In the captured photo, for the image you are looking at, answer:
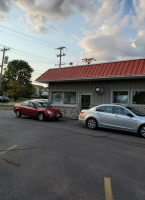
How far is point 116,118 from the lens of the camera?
338 inches

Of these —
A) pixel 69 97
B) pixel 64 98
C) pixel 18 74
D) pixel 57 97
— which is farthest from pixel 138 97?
pixel 18 74

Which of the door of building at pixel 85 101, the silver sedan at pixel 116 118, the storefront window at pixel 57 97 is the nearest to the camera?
the silver sedan at pixel 116 118

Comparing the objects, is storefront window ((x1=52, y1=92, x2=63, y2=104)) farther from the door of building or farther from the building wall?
the door of building

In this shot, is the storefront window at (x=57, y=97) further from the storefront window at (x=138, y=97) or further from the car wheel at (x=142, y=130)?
the car wheel at (x=142, y=130)

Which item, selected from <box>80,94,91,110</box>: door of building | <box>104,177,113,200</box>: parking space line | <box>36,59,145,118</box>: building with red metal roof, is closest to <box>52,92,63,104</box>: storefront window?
<box>36,59,145,118</box>: building with red metal roof

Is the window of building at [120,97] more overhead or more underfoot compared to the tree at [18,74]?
more underfoot

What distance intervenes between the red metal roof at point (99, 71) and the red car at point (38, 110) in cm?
290

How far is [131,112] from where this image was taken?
8367mm

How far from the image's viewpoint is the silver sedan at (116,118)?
26.4ft

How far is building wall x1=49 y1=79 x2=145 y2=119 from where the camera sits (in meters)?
11.4

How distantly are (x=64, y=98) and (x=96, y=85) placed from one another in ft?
11.5

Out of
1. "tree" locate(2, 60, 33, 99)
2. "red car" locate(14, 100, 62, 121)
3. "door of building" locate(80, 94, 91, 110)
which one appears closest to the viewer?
"red car" locate(14, 100, 62, 121)

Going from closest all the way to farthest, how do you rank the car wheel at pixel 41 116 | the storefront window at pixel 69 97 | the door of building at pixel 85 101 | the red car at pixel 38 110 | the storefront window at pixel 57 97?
the red car at pixel 38 110 → the car wheel at pixel 41 116 → the door of building at pixel 85 101 → the storefront window at pixel 69 97 → the storefront window at pixel 57 97

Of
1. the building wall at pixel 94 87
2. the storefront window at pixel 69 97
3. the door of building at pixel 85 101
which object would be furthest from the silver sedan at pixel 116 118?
the storefront window at pixel 69 97
